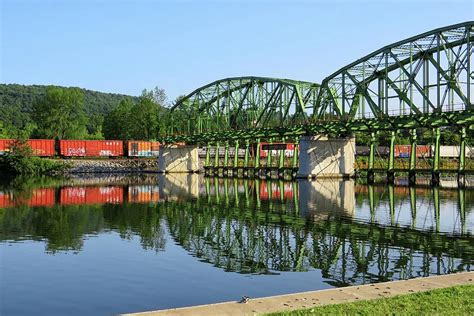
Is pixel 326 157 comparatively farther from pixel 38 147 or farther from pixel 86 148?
pixel 38 147

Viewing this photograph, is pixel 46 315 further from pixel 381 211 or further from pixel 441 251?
pixel 381 211

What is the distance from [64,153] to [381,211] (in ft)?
338

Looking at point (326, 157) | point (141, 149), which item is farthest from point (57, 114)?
point (326, 157)

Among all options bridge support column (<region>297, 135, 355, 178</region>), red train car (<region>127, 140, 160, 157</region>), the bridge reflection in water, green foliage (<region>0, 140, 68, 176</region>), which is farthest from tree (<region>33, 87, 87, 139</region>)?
the bridge reflection in water

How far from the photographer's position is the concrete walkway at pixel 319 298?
39.1ft

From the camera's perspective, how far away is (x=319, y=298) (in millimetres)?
13000

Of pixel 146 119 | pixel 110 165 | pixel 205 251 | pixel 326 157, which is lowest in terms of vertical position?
pixel 205 251

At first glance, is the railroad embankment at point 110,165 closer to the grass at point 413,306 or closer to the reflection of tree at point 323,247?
the reflection of tree at point 323,247

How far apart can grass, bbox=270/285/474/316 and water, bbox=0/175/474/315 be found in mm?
4482

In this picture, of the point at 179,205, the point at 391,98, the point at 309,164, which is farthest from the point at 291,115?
the point at 179,205

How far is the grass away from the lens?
11852 mm

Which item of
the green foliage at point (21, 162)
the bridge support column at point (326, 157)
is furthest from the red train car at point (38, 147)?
the bridge support column at point (326, 157)

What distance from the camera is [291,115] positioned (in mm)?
96812

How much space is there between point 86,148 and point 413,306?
411 feet
